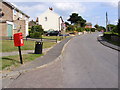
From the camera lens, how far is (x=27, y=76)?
7797 millimetres

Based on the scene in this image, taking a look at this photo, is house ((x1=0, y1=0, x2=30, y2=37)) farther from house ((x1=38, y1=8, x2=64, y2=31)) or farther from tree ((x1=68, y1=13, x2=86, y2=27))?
tree ((x1=68, y1=13, x2=86, y2=27))

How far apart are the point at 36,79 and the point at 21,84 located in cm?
78

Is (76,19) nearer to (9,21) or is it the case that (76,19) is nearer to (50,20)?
(50,20)

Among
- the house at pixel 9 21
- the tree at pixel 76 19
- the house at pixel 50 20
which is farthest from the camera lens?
the tree at pixel 76 19

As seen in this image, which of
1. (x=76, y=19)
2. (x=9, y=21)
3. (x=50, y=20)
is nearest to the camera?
(x=9, y=21)

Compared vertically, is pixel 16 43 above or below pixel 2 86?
above

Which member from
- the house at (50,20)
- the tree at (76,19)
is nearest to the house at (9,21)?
the house at (50,20)

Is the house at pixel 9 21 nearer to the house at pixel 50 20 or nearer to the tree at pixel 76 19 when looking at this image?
the house at pixel 50 20

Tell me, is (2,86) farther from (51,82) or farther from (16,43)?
(16,43)

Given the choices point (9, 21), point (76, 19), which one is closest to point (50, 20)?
point (9, 21)

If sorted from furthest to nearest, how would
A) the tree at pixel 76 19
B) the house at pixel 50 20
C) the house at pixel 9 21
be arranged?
the tree at pixel 76 19
the house at pixel 50 20
the house at pixel 9 21

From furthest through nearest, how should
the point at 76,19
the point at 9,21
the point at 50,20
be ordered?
the point at 76,19 → the point at 50,20 → the point at 9,21

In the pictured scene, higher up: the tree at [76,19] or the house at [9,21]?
the tree at [76,19]

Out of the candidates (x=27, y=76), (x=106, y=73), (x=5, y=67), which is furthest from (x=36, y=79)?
(x=106, y=73)
